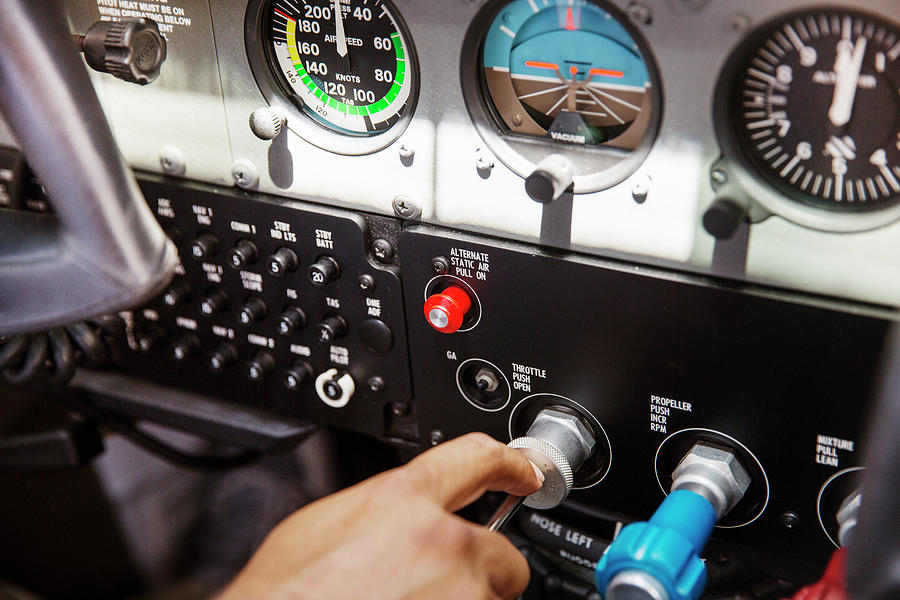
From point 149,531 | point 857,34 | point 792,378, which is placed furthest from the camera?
point 149,531

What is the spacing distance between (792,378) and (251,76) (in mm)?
669

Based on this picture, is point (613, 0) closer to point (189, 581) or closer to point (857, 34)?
point (857, 34)

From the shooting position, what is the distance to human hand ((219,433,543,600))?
68cm

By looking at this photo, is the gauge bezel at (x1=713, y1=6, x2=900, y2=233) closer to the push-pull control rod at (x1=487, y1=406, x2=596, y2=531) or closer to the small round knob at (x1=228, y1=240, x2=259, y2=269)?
the push-pull control rod at (x1=487, y1=406, x2=596, y2=531)

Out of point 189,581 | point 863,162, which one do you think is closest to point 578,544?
point 863,162

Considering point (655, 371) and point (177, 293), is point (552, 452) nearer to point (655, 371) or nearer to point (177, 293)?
point (655, 371)

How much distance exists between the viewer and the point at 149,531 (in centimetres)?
193

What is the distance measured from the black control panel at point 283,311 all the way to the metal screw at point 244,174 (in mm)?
19

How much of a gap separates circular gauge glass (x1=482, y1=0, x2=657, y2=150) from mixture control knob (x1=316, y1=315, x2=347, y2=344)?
33 centimetres

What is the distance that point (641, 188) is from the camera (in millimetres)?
841

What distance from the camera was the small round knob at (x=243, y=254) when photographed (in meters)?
1.07

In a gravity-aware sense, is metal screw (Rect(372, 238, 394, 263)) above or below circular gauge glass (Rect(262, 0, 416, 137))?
below

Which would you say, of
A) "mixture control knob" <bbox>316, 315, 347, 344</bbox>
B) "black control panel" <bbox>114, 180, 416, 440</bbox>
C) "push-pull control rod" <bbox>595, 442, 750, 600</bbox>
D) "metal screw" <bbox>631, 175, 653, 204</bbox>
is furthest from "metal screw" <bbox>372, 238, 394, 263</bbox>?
"push-pull control rod" <bbox>595, 442, 750, 600</bbox>

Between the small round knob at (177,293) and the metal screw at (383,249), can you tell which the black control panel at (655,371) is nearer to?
the metal screw at (383,249)
